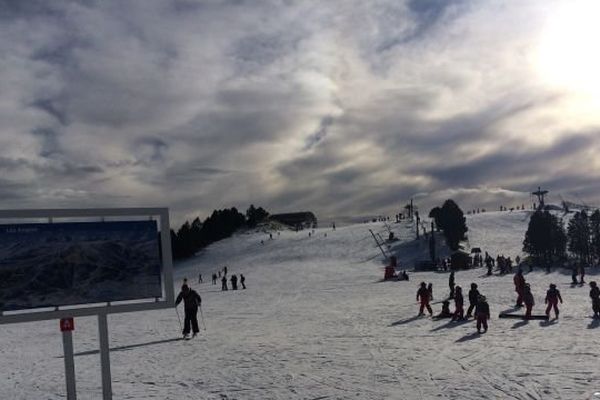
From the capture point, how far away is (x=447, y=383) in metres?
11.3

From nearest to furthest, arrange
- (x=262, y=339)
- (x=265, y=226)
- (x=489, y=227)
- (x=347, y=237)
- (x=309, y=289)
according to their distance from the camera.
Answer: (x=262, y=339)
(x=309, y=289)
(x=347, y=237)
(x=489, y=227)
(x=265, y=226)

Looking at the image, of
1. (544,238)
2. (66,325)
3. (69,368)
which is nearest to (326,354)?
(69,368)

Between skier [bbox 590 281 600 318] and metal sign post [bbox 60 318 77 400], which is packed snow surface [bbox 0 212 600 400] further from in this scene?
metal sign post [bbox 60 318 77 400]

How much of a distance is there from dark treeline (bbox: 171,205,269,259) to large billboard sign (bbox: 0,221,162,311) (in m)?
91.9

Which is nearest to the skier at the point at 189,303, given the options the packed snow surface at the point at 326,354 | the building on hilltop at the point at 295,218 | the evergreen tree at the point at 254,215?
the packed snow surface at the point at 326,354

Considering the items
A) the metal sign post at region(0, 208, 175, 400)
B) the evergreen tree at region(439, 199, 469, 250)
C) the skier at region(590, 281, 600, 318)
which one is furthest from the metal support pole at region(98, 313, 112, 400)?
the evergreen tree at region(439, 199, 469, 250)

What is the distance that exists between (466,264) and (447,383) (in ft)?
143

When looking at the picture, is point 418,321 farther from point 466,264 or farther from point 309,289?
point 466,264

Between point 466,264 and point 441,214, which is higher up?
point 441,214

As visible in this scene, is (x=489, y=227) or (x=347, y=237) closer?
(x=347, y=237)

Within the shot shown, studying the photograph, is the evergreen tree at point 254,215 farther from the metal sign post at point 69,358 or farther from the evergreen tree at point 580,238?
the metal sign post at point 69,358

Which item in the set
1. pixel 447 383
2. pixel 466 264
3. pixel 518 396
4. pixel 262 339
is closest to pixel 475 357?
pixel 447 383

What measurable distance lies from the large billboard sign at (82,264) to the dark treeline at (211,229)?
91.9m

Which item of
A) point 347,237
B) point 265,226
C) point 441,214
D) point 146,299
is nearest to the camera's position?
point 146,299
